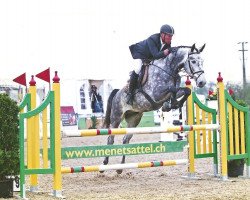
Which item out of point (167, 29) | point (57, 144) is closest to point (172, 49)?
point (167, 29)

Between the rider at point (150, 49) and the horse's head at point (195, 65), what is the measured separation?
0.38m

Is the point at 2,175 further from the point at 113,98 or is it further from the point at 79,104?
the point at 79,104

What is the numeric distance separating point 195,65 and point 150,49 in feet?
2.42

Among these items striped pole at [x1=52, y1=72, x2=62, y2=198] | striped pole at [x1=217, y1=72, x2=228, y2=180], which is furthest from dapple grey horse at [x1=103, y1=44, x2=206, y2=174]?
striped pole at [x1=52, y1=72, x2=62, y2=198]

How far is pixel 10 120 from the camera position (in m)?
6.95

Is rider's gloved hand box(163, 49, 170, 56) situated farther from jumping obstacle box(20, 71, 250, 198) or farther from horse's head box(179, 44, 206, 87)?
jumping obstacle box(20, 71, 250, 198)

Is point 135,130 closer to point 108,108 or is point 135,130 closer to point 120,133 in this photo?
point 120,133

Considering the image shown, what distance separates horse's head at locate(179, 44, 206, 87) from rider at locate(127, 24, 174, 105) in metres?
0.38

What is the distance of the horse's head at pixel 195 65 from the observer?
27.8 feet

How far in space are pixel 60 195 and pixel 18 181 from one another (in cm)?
51

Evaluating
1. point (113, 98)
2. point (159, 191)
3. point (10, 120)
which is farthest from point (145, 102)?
point (10, 120)

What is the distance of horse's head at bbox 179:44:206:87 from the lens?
8469 mm

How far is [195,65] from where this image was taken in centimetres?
856

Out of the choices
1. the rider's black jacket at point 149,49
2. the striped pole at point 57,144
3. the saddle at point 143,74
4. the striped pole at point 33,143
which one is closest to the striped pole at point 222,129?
the rider's black jacket at point 149,49
